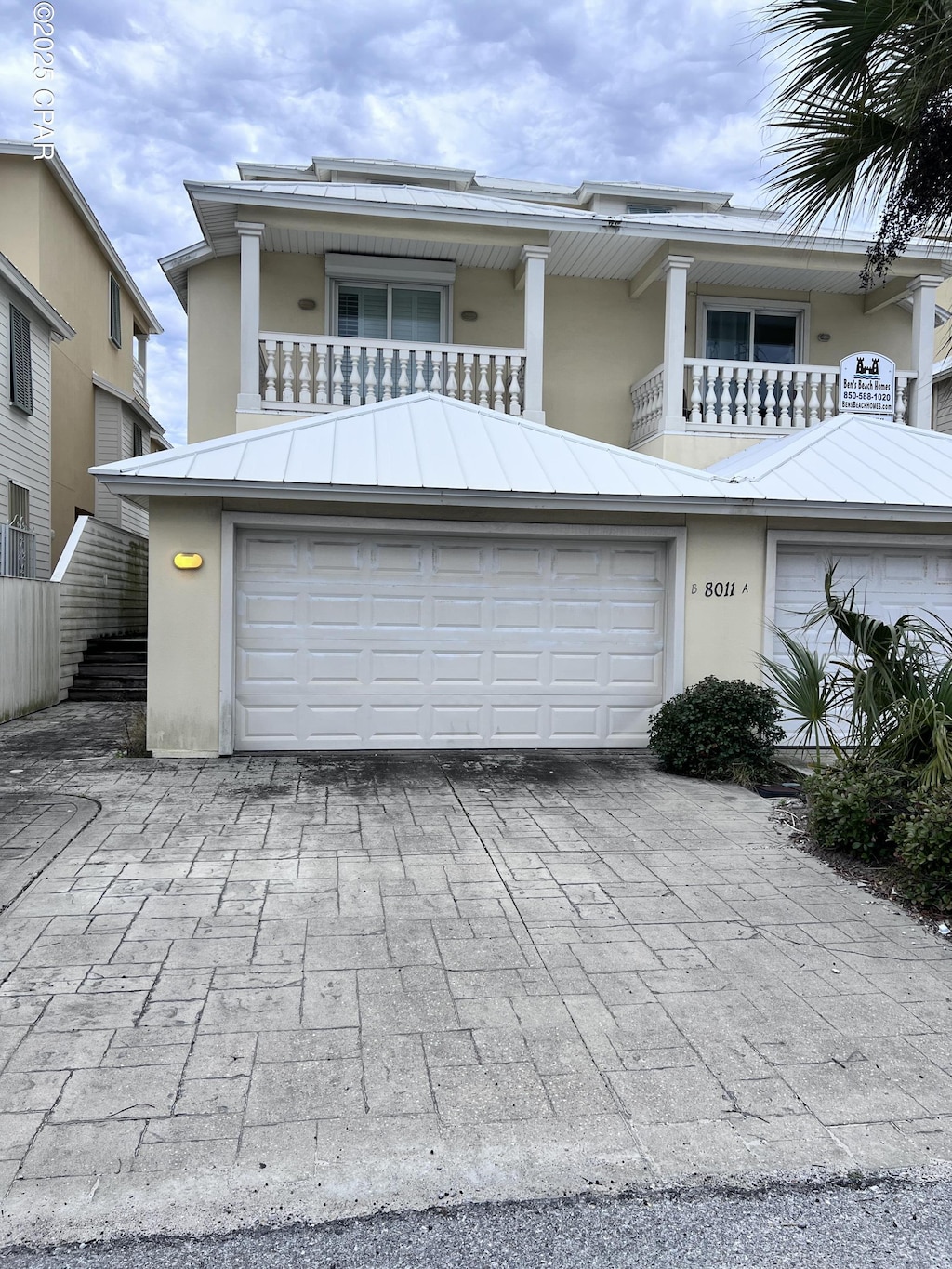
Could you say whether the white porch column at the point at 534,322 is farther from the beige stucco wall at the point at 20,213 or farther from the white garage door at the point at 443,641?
the beige stucco wall at the point at 20,213

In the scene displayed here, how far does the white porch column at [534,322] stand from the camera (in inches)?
461

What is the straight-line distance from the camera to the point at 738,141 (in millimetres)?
5191

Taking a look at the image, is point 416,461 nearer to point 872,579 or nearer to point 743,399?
point 872,579

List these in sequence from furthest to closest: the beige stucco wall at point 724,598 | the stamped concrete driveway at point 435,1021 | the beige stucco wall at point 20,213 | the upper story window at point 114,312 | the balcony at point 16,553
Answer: the upper story window at point 114,312, the beige stucco wall at point 20,213, the balcony at point 16,553, the beige stucco wall at point 724,598, the stamped concrete driveway at point 435,1021

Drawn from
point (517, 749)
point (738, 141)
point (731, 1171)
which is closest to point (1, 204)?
point (517, 749)

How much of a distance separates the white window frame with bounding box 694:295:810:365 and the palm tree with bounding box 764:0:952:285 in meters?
8.00

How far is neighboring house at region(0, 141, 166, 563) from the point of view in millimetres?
14773

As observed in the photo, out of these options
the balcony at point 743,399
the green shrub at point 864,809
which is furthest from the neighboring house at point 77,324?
the green shrub at point 864,809

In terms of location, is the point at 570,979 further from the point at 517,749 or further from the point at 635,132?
the point at 635,132

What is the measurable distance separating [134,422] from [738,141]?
1817 centimetres

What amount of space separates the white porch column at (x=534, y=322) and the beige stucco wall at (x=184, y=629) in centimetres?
515

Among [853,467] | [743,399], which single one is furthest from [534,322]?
[853,467]

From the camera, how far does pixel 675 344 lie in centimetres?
1191

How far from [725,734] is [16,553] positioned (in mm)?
8967
